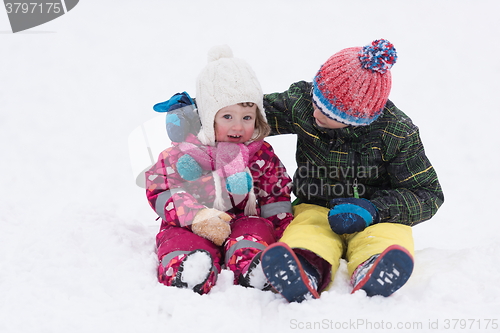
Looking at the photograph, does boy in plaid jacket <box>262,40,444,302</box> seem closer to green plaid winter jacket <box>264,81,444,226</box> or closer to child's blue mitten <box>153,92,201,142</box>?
green plaid winter jacket <box>264,81,444,226</box>

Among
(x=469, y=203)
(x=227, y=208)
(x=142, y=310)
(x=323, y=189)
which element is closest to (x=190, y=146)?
(x=227, y=208)

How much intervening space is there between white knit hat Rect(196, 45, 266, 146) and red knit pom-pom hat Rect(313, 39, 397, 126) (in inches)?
11.5

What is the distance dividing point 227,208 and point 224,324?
64 centimetres

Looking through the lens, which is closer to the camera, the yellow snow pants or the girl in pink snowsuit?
the yellow snow pants

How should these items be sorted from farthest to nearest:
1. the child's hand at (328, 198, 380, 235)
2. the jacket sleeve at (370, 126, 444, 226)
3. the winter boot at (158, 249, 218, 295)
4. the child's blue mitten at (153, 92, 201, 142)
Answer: the child's blue mitten at (153, 92, 201, 142)
the jacket sleeve at (370, 126, 444, 226)
the child's hand at (328, 198, 380, 235)
the winter boot at (158, 249, 218, 295)

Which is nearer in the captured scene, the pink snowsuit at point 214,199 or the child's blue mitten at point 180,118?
the pink snowsuit at point 214,199

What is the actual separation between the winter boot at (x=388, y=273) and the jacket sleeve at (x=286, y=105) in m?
0.75

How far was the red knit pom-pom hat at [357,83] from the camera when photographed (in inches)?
61.7

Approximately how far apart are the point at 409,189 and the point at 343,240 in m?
0.33
